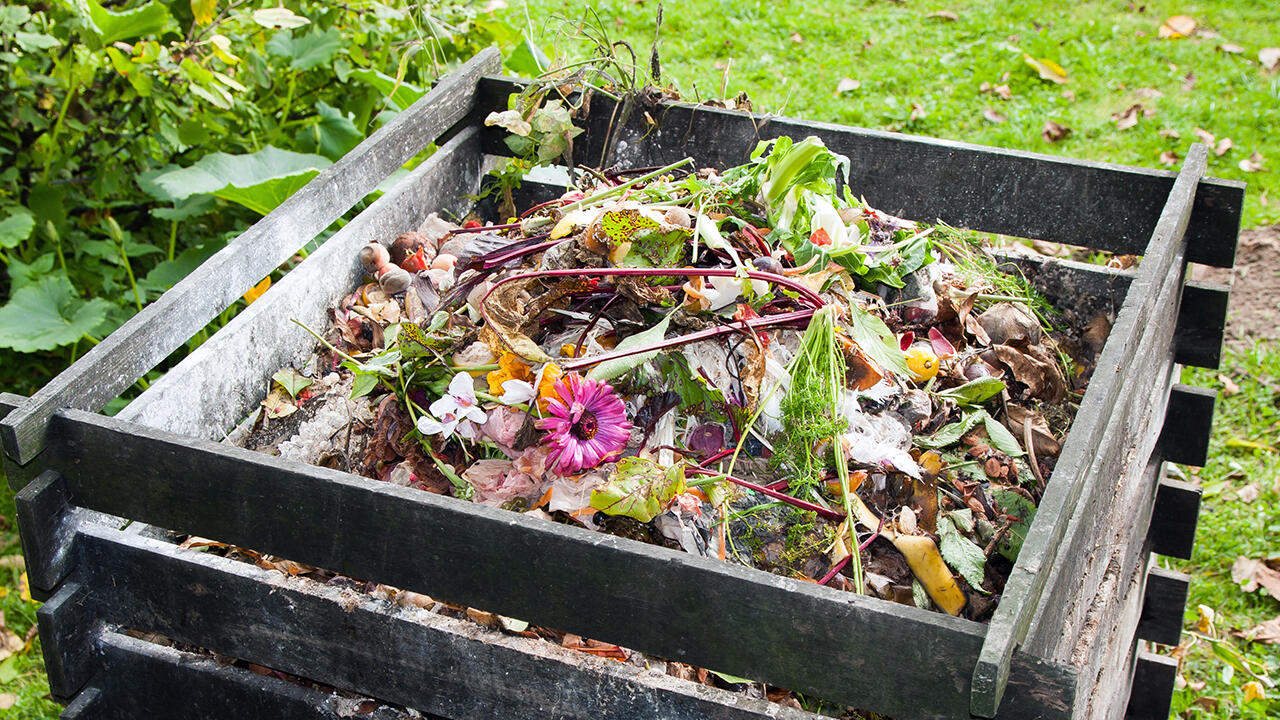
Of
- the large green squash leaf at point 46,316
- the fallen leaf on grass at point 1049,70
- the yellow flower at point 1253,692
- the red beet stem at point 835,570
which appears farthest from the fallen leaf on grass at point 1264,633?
the large green squash leaf at point 46,316

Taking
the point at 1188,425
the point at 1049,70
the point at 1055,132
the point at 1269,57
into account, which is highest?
the point at 1269,57

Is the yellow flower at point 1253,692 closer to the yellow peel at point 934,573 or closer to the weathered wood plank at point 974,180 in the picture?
the weathered wood plank at point 974,180

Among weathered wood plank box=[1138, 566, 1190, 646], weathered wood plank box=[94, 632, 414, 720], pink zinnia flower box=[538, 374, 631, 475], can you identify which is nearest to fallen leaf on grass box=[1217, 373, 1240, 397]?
weathered wood plank box=[1138, 566, 1190, 646]

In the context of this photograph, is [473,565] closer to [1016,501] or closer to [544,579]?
[544,579]

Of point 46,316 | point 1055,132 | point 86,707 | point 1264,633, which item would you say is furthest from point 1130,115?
point 86,707

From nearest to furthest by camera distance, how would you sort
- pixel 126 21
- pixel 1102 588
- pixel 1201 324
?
pixel 1102 588 → pixel 1201 324 → pixel 126 21

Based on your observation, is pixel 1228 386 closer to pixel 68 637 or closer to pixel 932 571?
pixel 932 571

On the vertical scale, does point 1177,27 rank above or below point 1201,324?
above

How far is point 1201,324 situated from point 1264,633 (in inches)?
43.1

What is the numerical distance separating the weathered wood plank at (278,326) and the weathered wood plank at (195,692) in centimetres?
40

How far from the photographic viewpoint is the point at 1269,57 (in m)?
5.32

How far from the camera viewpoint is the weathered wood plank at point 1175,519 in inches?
106

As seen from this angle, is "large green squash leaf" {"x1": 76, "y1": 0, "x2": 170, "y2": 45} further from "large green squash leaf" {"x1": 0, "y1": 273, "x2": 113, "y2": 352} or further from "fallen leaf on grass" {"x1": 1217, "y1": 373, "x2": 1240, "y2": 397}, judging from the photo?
"fallen leaf on grass" {"x1": 1217, "y1": 373, "x2": 1240, "y2": 397}

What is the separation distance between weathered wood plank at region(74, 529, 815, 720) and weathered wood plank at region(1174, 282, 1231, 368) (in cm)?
153
